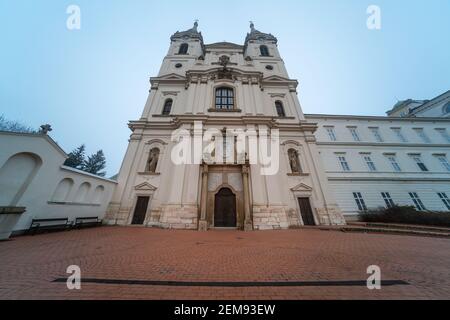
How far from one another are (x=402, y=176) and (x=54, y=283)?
25.8 m

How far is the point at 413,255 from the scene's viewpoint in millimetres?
4320

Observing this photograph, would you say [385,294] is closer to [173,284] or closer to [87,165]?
[173,284]

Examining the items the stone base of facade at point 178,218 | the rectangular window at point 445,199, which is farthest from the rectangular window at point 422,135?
the stone base of facade at point 178,218

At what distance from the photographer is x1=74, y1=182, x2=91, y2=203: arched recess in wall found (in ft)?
29.6

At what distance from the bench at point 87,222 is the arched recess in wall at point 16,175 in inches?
125

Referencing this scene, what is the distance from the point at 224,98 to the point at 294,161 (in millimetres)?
9136

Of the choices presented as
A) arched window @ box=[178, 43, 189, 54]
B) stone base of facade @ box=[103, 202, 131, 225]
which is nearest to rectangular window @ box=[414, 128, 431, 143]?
arched window @ box=[178, 43, 189, 54]

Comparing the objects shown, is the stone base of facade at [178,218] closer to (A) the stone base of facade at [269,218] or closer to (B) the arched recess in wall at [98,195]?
(B) the arched recess in wall at [98,195]

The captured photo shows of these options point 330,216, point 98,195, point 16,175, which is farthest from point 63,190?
point 330,216

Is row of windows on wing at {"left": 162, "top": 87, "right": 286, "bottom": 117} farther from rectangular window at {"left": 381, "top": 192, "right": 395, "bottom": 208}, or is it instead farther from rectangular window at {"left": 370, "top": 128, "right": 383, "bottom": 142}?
rectangular window at {"left": 381, "top": 192, "right": 395, "bottom": 208}

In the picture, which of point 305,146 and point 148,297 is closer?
point 148,297

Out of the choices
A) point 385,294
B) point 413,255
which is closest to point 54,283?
point 385,294

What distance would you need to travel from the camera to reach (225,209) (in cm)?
1081
